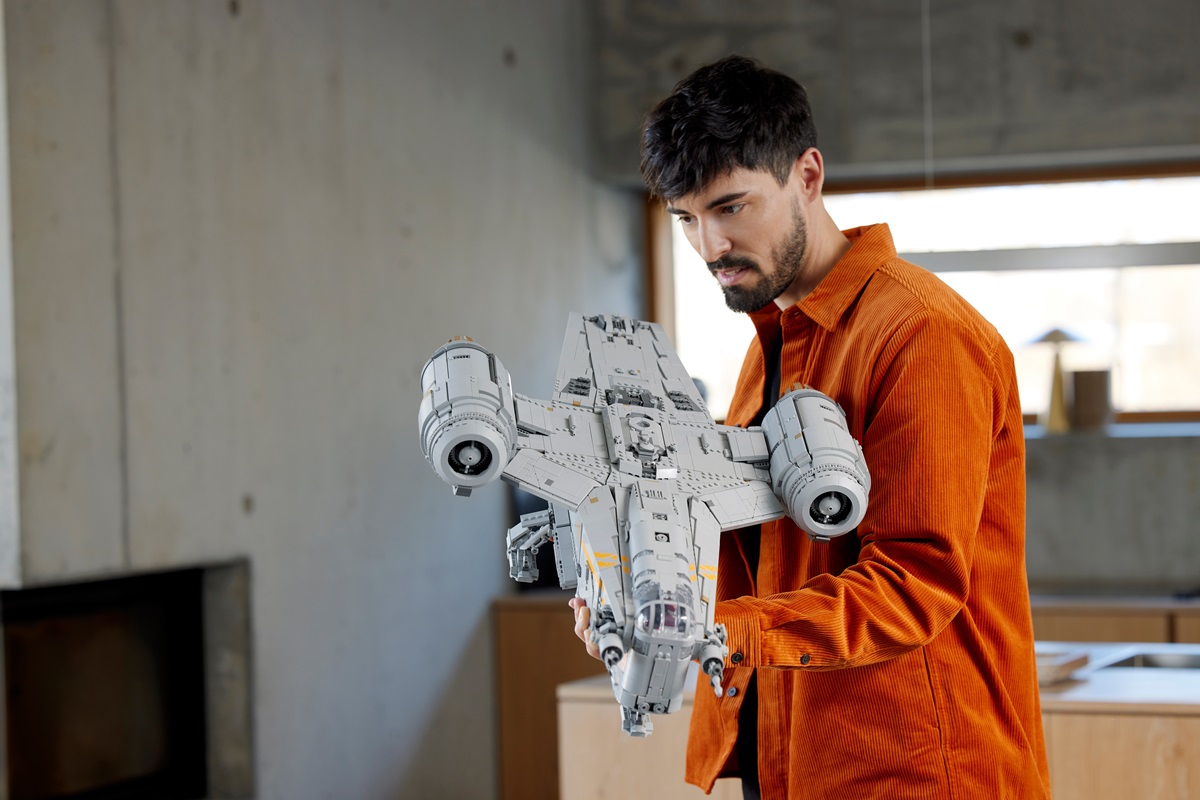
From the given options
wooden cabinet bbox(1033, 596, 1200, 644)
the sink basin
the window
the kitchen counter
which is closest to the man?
the kitchen counter

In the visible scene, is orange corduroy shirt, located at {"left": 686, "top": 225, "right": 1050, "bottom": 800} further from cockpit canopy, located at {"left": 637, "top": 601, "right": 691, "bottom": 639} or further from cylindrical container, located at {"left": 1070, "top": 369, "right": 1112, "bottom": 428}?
cylindrical container, located at {"left": 1070, "top": 369, "right": 1112, "bottom": 428}

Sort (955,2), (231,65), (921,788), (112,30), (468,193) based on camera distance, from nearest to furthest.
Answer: (921,788), (112,30), (231,65), (468,193), (955,2)

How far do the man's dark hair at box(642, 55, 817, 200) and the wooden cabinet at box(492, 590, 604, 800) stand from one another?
298 centimetres

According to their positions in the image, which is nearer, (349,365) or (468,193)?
(349,365)

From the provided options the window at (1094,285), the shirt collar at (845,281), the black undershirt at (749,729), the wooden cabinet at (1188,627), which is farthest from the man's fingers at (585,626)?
the window at (1094,285)

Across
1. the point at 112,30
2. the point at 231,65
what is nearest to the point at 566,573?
Answer: the point at 112,30

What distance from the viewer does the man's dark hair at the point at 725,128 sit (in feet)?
4.18

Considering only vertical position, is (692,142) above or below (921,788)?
above

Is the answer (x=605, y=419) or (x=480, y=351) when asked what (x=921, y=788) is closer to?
(x=605, y=419)

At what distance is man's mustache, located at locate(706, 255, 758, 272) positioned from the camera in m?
1.33

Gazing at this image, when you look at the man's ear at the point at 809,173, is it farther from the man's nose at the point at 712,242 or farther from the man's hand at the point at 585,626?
the man's hand at the point at 585,626

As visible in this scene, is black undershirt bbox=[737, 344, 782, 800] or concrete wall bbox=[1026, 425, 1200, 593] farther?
concrete wall bbox=[1026, 425, 1200, 593]

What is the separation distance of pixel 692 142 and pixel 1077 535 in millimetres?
3625

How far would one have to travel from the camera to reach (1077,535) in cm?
445
